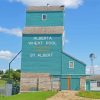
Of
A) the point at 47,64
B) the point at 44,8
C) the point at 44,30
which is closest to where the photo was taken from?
the point at 47,64

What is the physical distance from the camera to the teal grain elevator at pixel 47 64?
5359 centimetres

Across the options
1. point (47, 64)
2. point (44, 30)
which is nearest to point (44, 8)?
point (44, 30)

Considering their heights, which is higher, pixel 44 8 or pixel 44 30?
pixel 44 8

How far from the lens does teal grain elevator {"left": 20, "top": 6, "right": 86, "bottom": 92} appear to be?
176 feet

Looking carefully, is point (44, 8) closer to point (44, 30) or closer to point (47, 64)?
point (44, 30)

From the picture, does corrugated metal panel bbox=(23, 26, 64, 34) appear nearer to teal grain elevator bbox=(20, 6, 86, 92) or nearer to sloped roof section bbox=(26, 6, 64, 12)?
teal grain elevator bbox=(20, 6, 86, 92)

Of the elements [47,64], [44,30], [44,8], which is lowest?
[47,64]

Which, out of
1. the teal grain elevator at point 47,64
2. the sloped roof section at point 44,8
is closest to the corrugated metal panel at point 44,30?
the teal grain elevator at point 47,64

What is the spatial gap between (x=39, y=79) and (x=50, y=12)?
11.3 metres

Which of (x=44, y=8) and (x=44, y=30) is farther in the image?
(x=44, y=8)

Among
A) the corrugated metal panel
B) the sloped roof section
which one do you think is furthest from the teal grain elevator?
the sloped roof section

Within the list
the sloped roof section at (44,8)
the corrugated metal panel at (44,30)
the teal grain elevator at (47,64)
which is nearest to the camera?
the teal grain elevator at (47,64)

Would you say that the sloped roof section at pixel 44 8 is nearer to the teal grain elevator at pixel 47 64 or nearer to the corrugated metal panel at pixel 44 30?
the corrugated metal panel at pixel 44 30

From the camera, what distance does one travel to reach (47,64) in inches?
2135
